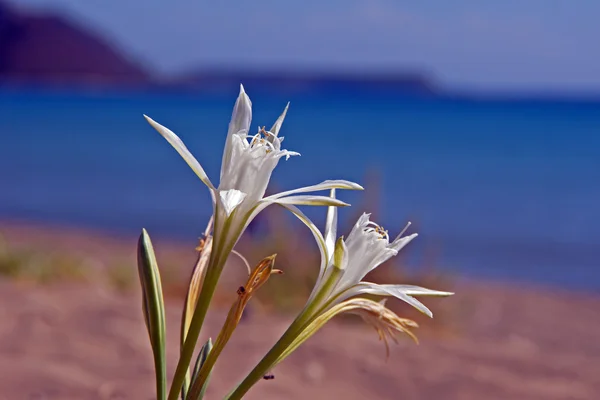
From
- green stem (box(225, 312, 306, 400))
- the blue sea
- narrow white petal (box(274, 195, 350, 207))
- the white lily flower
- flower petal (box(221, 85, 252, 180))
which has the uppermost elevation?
the blue sea

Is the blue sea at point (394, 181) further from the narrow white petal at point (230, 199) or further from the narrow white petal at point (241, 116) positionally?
the narrow white petal at point (230, 199)

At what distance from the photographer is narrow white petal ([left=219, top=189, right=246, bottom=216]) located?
1248 mm

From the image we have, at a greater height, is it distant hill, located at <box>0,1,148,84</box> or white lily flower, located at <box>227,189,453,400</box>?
distant hill, located at <box>0,1,148,84</box>

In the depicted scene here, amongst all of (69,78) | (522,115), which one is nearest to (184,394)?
(522,115)

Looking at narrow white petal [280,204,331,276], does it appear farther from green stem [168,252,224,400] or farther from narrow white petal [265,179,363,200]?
green stem [168,252,224,400]

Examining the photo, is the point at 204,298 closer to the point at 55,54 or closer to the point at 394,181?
the point at 394,181

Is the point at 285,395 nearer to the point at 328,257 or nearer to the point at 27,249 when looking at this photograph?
the point at 328,257

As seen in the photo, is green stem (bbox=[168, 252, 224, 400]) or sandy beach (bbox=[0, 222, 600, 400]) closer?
green stem (bbox=[168, 252, 224, 400])

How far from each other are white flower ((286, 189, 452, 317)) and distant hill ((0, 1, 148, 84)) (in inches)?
3037

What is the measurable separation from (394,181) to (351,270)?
1840 cm

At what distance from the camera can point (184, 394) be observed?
4.67ft

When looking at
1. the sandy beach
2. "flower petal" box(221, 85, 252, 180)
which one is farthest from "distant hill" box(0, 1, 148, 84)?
"flower petal" box(221, 85, 252, 180)

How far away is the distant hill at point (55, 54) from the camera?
7519 cm

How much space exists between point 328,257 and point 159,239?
31.8 ft
